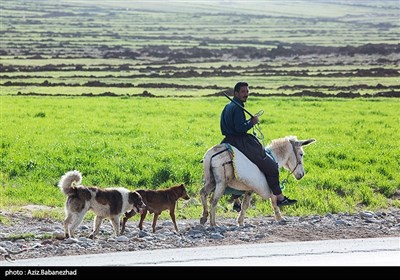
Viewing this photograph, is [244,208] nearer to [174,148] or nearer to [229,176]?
[229,176]

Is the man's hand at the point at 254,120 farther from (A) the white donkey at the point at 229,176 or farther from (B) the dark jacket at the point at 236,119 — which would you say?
(A) the white donkey at the point at 229,176

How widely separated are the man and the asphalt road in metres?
2.10

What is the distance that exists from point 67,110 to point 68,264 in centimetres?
2392

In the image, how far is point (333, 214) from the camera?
1569cm

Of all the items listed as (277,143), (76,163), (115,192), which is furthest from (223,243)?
(76,163)

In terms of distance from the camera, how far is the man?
13.7m

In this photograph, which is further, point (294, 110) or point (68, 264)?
point (294, 110)

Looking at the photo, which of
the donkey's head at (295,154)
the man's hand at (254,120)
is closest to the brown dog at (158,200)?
the man's hand at (254,120)

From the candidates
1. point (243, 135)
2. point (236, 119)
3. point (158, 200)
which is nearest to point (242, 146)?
point (243, 135)

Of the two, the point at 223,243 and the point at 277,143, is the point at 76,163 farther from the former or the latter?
the point at 223,243

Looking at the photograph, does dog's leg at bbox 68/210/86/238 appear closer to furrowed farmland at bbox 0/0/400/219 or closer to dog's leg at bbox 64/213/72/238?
dog's leg at bbox 64/213/72/238

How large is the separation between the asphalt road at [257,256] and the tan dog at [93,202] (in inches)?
70.6

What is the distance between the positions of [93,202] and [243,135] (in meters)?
3.00

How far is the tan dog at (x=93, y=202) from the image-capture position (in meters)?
12.9
